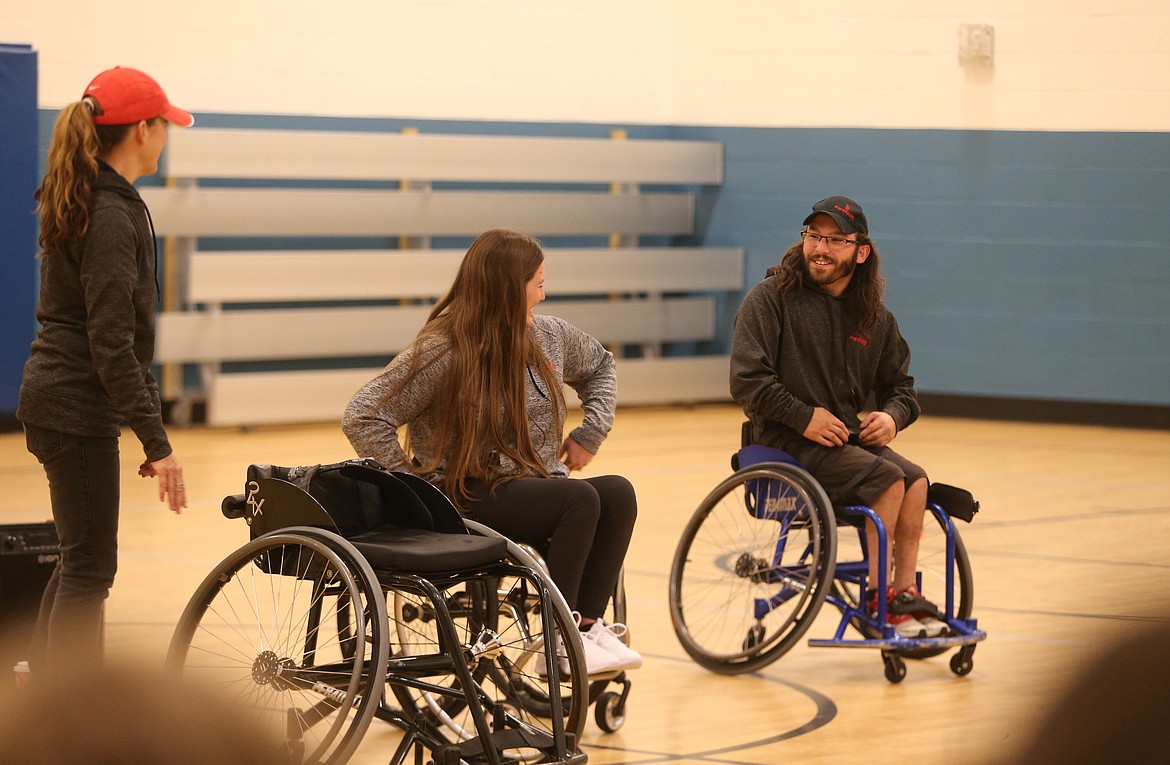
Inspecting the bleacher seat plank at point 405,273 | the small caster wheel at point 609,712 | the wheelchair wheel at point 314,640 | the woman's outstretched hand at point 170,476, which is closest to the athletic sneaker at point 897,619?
the small caster wheel at point 609,712

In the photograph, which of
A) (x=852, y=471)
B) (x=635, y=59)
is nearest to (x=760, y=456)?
(x=852, y=471)

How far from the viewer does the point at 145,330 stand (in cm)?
286

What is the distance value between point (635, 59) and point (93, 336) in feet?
21.8

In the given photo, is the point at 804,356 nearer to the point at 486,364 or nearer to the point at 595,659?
the point at 486,364

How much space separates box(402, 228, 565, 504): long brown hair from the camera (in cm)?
302

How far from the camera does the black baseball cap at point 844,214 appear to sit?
370 centimetres

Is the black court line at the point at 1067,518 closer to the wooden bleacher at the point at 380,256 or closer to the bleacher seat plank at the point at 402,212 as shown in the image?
the wooden bleacher at the point at 380,256

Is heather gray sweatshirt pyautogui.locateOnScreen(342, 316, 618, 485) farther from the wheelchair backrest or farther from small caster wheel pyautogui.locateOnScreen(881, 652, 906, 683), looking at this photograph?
small caster wheel pyautogui.locateOnScreen(881, 652, 906, 683)

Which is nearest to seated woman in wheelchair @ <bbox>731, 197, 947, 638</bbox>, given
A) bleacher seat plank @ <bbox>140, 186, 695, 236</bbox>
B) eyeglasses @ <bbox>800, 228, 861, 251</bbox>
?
eyeglasses @ <bbox>800, 228, 861, 251</bbox>

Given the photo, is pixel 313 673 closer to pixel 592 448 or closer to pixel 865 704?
pixel 592 448

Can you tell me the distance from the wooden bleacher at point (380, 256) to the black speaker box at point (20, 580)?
13.9ft

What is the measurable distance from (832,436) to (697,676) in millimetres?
604

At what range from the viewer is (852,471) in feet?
11.7

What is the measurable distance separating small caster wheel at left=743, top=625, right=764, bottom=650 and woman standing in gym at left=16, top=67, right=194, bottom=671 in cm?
136
